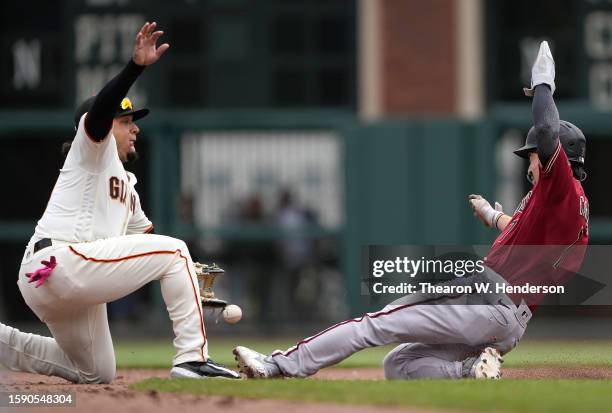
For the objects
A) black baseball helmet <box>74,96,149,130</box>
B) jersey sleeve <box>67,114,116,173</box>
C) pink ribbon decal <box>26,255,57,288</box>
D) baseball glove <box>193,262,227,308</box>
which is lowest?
baseball glove <box>193,262,227,308</box>

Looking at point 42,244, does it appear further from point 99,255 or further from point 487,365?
point 487,365

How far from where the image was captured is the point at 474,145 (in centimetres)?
1412

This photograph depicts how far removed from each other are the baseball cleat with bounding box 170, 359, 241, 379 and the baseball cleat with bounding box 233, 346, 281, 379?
7cm

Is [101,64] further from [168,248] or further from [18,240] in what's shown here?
[168,248]

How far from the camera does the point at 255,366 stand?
6.80m

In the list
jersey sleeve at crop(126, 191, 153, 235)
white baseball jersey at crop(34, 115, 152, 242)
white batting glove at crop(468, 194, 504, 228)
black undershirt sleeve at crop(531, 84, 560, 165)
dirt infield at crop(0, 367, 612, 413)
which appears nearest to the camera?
dirt infield at crop(0, 367, 612, 413)

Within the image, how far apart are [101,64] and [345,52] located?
7.85 ft

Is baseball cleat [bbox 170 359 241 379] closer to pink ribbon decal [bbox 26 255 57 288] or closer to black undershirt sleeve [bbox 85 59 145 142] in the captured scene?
pink ribbon decal [bbox 26 255 57 288]

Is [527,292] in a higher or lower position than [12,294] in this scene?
higher

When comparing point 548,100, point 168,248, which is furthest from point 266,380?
point 548,100

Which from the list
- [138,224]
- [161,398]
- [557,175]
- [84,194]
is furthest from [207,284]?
[557,175]

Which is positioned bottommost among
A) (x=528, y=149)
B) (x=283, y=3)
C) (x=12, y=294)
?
(x=12, y=294)

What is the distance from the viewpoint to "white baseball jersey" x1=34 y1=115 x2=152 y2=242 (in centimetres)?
673

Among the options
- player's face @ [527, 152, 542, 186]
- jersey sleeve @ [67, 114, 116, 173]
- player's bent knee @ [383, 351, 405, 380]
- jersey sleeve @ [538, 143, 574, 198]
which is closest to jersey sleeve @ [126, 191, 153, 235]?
jersey sleeve @ [67, 114, 116, 173]
